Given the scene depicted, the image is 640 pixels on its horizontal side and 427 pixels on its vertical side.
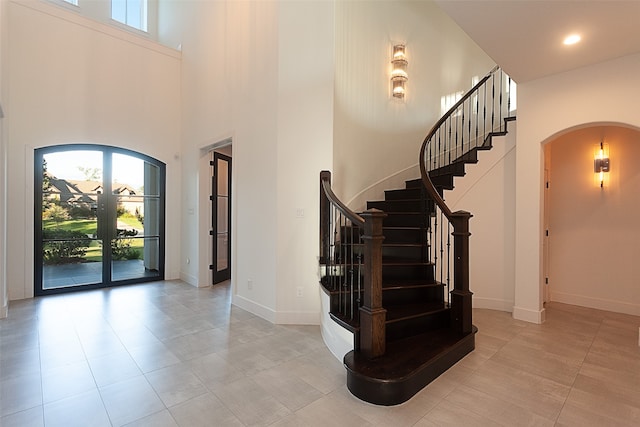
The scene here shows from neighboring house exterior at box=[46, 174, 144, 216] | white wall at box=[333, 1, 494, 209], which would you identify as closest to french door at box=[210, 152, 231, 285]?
neighboring house exterior at box=[46, 174, 144, 216]

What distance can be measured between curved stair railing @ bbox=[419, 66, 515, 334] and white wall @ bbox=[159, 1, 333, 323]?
144 cm

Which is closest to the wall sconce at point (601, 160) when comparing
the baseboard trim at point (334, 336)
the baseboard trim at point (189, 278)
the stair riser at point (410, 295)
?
the stair riser at point (410, 295)

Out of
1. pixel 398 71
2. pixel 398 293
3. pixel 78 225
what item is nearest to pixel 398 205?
pixel 398 293

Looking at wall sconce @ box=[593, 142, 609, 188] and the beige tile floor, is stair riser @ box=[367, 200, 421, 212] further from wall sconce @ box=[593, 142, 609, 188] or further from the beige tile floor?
wall sconce @ box=[593, 142, 609, 188]

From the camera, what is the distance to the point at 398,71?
4961 mm

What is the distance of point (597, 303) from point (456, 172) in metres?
2.61

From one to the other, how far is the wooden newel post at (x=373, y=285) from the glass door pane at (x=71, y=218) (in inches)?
200

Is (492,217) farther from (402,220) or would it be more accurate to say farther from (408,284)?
(408,284)

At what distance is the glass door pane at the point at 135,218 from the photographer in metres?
5.52

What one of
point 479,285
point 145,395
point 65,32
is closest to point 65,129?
point 65,32

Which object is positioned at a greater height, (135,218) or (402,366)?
(135,218)

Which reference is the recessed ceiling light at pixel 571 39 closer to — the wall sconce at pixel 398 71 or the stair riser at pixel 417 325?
the wall sconce at pixel 398 71

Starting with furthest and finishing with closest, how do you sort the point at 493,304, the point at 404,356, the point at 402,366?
the point at 493,304 < the point at 404,356 < the point at 402,366

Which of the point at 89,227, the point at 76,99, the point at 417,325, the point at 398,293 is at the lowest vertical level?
the point at 417,325
